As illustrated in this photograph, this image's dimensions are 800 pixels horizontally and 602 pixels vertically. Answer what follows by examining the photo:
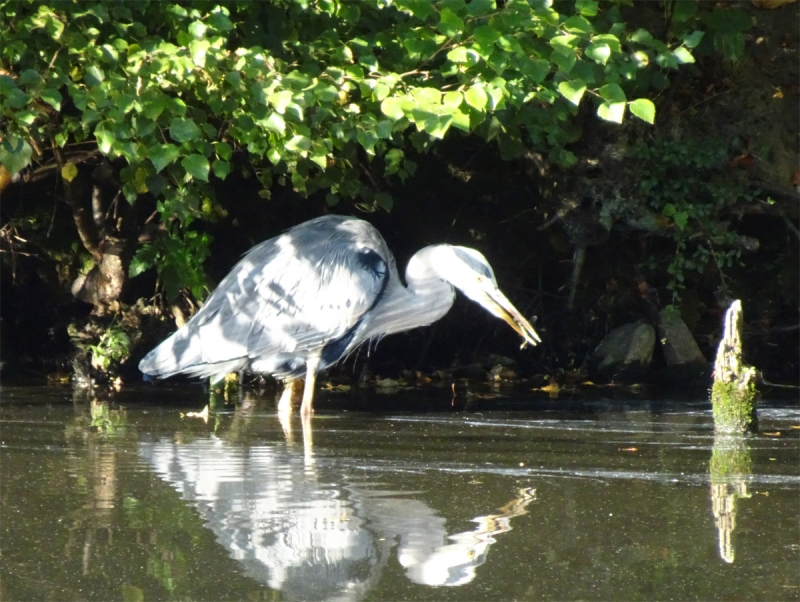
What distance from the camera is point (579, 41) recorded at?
5.04 meters

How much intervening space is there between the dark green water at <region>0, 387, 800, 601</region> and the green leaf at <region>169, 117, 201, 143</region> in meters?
1.36

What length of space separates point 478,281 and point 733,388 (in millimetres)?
1580

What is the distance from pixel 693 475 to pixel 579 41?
81.1 inches

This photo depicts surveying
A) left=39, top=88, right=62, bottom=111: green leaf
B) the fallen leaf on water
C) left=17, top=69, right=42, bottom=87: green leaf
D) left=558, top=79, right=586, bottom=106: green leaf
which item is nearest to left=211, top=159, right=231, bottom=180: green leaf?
left=39, top=88, right=62, bottom=111: green leaf

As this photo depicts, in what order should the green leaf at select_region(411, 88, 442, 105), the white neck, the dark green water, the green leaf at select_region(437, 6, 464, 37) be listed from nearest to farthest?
the dark green water → the green leaf at select_region(411, 88, 442, 105) → the green leaf at select_region(437, 6, 464, 37) → the white neck

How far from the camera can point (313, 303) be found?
246 inches

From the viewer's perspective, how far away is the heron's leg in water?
20.6ft

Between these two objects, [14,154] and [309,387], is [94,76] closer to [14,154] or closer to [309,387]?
[14,154]

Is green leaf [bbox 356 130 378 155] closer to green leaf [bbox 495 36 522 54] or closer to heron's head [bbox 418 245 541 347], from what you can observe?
green leaf [bbox 495 36 522 54]

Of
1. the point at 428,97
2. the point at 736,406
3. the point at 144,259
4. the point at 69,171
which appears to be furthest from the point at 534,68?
the point at 144,259

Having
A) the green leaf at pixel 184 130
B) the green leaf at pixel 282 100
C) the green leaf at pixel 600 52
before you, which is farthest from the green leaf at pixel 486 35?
the green leaf at pixel 184 130

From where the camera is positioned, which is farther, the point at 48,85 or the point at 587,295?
the point at 587,295

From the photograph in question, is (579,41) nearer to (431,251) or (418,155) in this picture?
(431,251)

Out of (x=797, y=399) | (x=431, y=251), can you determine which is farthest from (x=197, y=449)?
(x=797, y=399)
